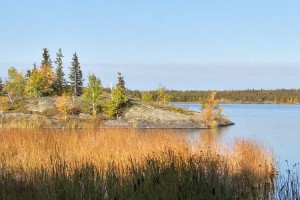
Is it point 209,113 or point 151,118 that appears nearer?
point 209,113

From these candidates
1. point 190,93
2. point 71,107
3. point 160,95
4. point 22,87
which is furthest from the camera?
point 190,93

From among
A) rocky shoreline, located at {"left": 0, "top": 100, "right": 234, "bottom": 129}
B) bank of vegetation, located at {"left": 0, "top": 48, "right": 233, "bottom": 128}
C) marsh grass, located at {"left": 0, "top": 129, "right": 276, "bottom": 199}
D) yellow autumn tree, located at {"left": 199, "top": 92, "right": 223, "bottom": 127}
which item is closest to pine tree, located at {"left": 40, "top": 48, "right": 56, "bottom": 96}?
bank of vegetation, located at {"left": 0, "top": 48, "right": 233, "bottom": 128}

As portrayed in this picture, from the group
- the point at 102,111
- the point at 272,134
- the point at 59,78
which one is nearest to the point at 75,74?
the point at 59,78

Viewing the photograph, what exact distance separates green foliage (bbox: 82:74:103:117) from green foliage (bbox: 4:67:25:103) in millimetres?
10693

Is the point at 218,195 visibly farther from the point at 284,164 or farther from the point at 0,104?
the point at 0,104

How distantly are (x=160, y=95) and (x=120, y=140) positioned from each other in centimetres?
5918

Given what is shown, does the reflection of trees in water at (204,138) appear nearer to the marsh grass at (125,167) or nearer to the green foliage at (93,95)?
the marsh grass at (125,167)

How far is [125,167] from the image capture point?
909 cm

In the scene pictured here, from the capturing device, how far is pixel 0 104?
49875 millimetres

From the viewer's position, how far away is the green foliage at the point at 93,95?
50.0 meters

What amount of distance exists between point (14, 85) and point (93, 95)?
17292 millimetres

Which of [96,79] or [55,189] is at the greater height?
[96,79]

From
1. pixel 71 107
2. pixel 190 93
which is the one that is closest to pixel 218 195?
pixel 71 107

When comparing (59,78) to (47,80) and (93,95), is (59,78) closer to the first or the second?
(47,80)
